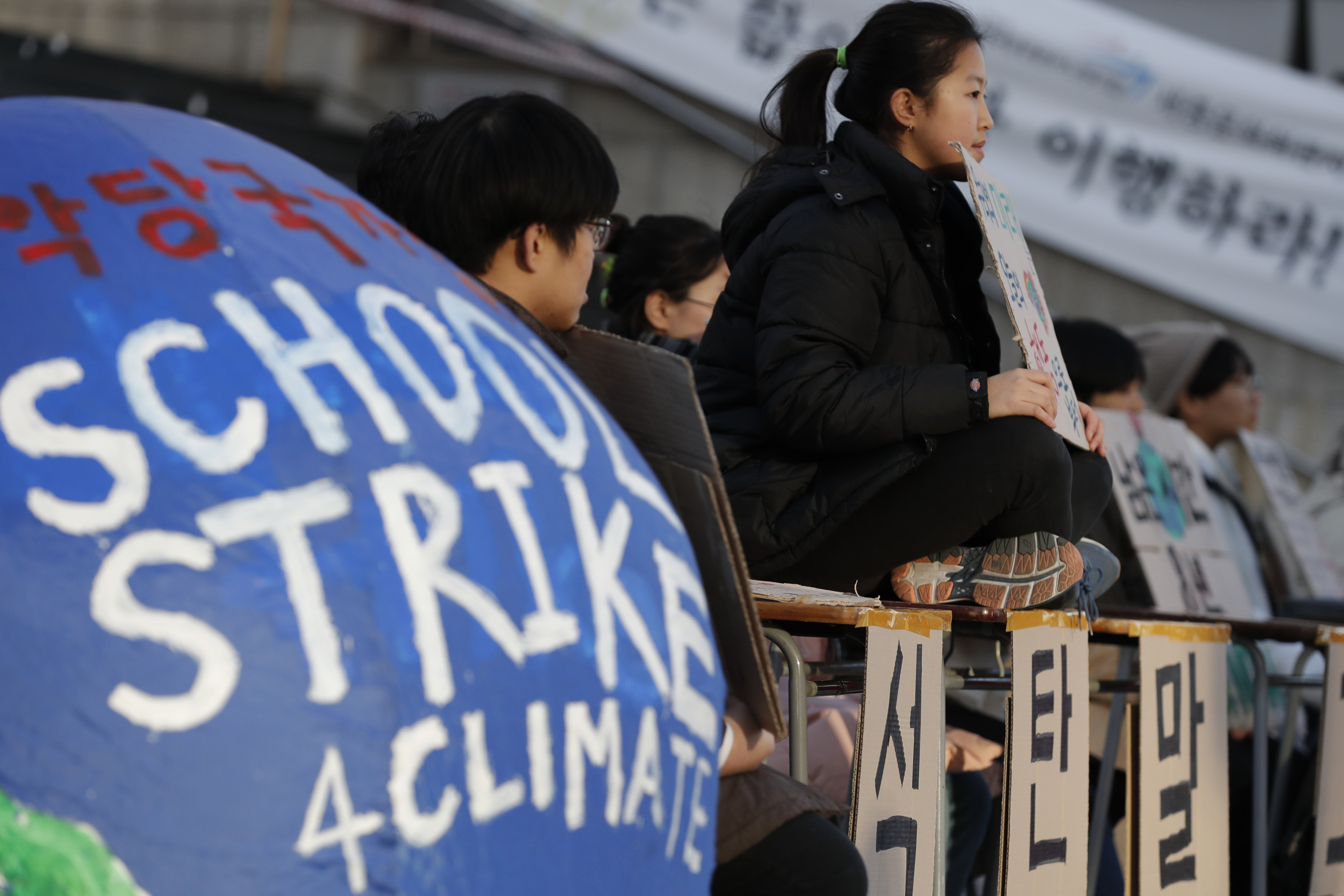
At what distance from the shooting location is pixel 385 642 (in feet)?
2.86

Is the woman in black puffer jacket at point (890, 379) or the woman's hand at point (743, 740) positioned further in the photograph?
the woman in black puffer jacket at point (890, 379)

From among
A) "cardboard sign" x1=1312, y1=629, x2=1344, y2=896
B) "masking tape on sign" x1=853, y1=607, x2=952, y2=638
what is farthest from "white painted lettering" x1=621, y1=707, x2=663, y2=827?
"cardboard sign" x1=1312, y1=629, x2=1344, y2=896

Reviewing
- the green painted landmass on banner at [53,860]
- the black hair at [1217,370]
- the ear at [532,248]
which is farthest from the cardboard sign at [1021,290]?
the black hair at [1217,370]

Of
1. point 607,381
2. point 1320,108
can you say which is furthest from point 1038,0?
point 607,381

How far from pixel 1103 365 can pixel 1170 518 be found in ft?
1.32

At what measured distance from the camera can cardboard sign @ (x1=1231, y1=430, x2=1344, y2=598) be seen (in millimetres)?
4066

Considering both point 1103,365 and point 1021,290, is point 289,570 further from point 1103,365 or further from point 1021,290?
point 1103,365

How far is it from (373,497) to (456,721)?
0.15 meters

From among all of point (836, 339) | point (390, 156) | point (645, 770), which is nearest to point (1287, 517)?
point (836, 339)

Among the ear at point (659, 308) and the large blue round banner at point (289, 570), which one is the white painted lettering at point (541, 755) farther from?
the ear at point (659, 308)

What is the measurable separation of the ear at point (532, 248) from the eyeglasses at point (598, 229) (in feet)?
0.14

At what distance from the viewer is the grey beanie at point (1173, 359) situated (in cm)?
436

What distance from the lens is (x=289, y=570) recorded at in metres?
0.85

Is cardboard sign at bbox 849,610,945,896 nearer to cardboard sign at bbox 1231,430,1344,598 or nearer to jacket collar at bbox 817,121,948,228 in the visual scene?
jacket collar at bbox 817,121,948,228
